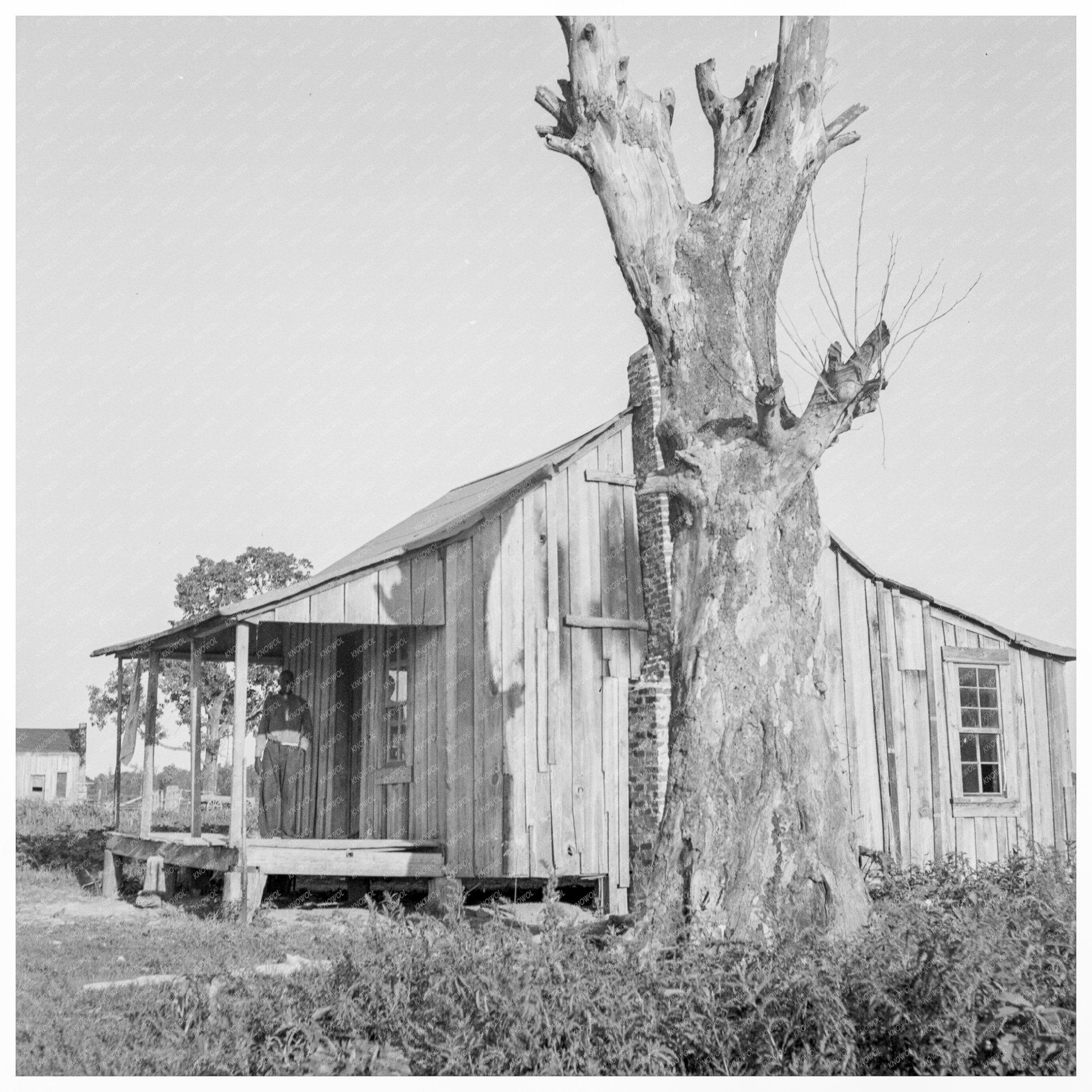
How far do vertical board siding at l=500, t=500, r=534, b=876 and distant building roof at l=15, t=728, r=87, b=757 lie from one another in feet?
132

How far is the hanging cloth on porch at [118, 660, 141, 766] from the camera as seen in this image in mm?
15992

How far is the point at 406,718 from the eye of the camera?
48.0ft

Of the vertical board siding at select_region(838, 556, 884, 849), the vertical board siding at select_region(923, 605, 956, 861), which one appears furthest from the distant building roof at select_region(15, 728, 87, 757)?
the vertical board siding at select_region(923, 605, 956, 861)

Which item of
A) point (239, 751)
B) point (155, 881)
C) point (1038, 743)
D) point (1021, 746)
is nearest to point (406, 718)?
point (239, 751)

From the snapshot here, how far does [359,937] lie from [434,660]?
13.9ft

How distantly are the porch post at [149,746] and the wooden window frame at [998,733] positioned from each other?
31.5 ft

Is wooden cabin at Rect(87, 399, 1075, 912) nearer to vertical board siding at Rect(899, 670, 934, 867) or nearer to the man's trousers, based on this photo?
vertical board siding at Rect(899, 670, 934, 867)

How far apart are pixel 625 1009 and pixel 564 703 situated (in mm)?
7949

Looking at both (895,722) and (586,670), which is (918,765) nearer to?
(895,722)
